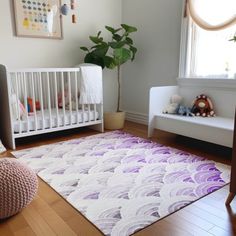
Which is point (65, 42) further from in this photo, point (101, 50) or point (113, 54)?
point (113, 54)

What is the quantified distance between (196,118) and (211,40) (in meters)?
0.95

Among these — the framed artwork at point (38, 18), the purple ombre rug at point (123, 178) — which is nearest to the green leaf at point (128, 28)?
the framed artwork at point (38, 18)

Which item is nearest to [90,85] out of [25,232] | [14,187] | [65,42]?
[65,42]

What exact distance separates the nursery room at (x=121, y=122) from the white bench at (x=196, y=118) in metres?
0.01

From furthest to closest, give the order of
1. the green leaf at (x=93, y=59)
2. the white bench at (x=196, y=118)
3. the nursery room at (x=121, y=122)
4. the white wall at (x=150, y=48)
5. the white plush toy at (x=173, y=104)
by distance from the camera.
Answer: the green leaf at (x=93, y=59)
the white wall at (x=150, y=48)
the white plush toy at (x=173, y=104)
the white bench at (x=196, y=118)
the nursery room at (x=121, y=122)

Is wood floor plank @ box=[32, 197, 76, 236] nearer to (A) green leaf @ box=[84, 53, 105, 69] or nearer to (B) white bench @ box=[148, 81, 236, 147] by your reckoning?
(B) white bench @ box=[148, 81, 236, 147]

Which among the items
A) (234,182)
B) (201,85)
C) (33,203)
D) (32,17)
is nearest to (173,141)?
(201,85)

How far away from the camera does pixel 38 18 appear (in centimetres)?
314

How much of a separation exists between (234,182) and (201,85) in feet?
5.35

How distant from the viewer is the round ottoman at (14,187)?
4.36ft

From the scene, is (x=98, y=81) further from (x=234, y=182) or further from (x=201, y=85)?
(x=234, y=182)

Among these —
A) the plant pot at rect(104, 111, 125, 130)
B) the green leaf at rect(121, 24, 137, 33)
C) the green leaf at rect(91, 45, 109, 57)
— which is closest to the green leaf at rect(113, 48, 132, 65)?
the green leaf at rect(91, 45, 109, 57)

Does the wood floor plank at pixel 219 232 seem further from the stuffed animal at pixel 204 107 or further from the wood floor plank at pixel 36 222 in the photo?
the stuffed animal at pixel 204 107

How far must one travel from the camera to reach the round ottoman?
1.33 meters
